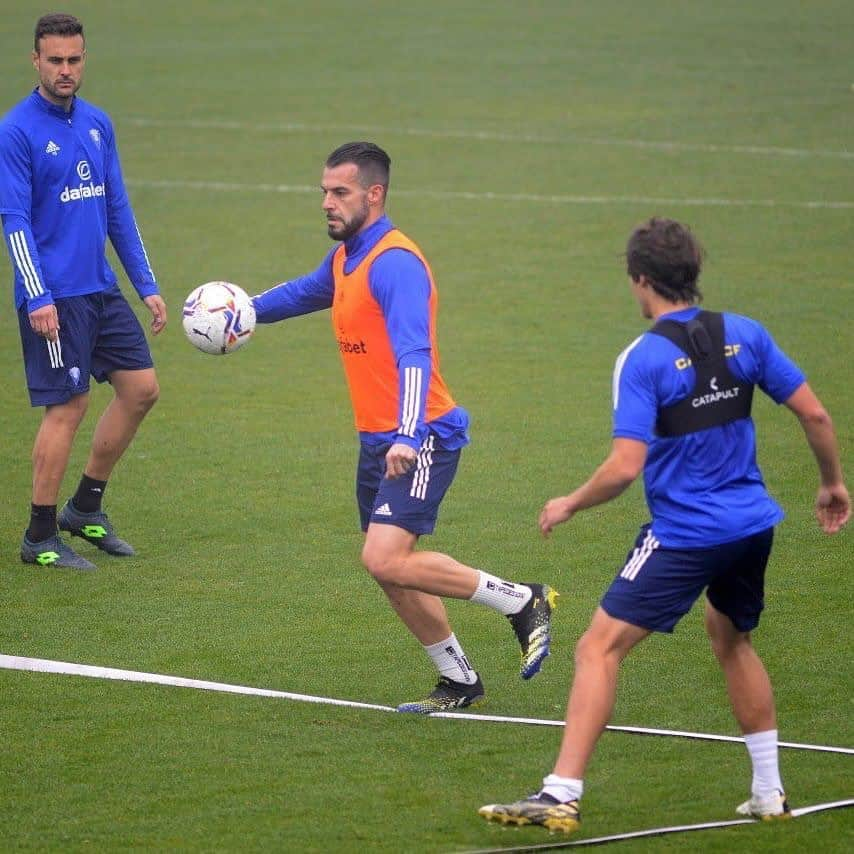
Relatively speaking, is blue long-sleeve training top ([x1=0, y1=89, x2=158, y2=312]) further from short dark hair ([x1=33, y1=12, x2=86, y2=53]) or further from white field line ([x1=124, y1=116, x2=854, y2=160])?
white field line ([x1=124, y1=116, x2=854, y2=160])

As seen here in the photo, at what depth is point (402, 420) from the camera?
21.3 feet

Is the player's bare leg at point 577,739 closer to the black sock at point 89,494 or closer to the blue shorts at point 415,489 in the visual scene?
the blue shorts at point 415,489

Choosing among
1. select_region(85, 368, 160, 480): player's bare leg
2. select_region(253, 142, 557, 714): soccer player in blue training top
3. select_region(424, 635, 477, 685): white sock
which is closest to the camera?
select_region(253, 142, 557, 714): soccer player in blue training top

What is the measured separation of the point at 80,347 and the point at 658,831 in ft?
14.9

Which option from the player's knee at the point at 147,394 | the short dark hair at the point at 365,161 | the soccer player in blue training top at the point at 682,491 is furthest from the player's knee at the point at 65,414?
the soccer player in blue training top at the point at 682,491

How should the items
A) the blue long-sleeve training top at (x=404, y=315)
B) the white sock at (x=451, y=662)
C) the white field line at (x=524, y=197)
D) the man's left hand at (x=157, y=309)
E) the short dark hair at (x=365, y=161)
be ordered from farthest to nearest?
the white field line at (x=524, y=197) < the man's left hand at (x=157, y=309) < the white sock at (x=451, y=662) < the short dark hair at (x=365, y=161) < the blue long-sleeve training top at (x=404, y=315)

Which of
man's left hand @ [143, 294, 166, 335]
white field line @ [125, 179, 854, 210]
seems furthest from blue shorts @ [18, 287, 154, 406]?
white field line @ [125, 179, 854, 210]

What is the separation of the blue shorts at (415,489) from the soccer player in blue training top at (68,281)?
251cm

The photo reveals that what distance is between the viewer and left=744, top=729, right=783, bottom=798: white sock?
5.67 meters

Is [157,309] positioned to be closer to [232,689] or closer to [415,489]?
[232,689]

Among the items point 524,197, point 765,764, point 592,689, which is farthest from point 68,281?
point 524,197

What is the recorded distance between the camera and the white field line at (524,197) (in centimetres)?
1922

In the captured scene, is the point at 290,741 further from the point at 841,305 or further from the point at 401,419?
the point at 841,305

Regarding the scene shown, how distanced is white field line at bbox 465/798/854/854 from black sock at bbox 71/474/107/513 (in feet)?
14.2
